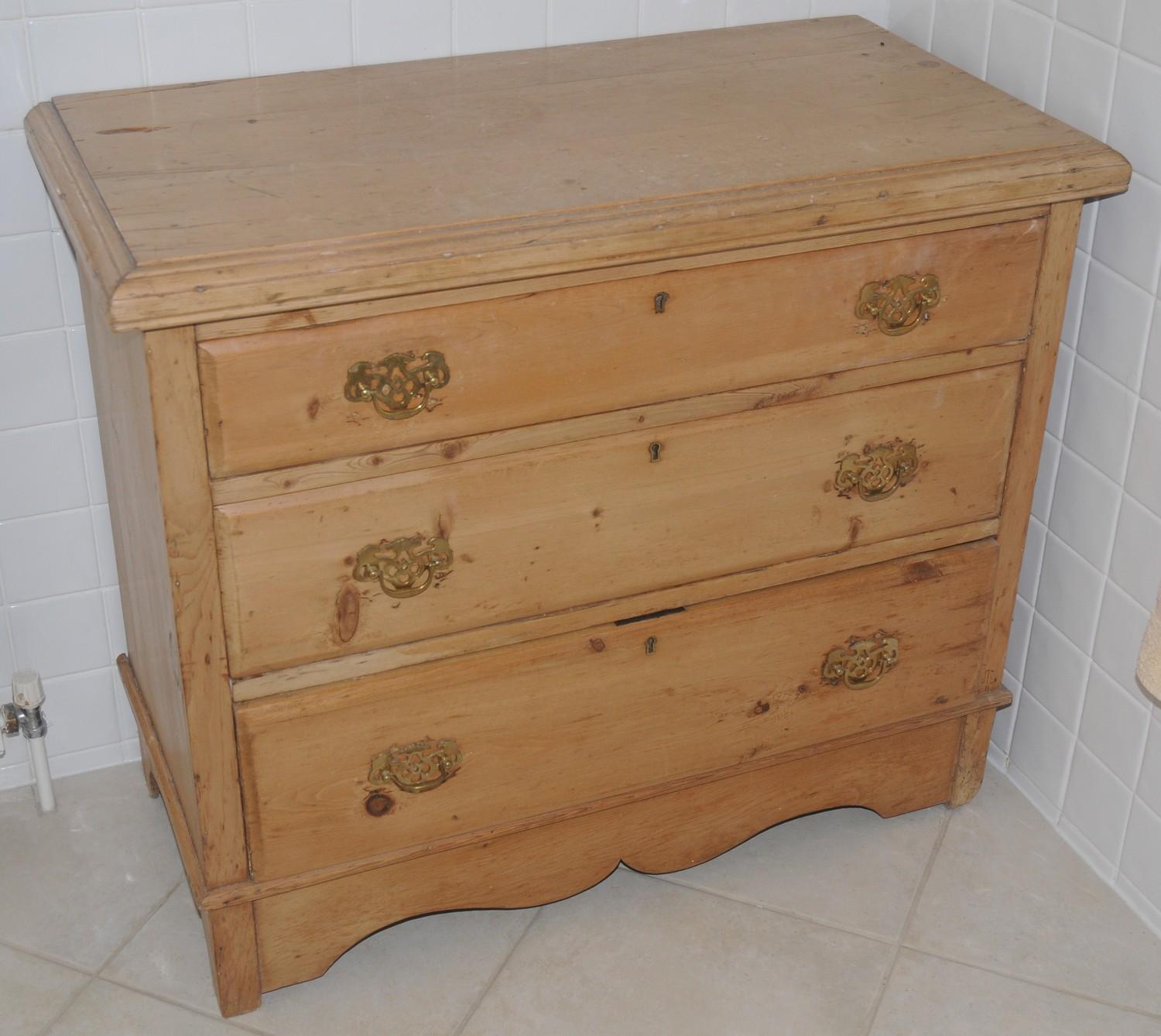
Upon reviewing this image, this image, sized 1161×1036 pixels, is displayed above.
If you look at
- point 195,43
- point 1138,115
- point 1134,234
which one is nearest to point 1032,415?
point 1134,234

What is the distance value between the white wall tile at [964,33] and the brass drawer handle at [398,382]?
85 centimetres

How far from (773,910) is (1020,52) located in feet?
3.44

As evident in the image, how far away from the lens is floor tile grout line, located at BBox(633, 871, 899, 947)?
1.75 m

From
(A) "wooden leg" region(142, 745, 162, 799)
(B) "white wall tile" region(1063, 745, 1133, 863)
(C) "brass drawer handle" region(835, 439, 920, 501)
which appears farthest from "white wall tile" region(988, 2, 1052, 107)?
(A) "wooden leg" region(142, 745, 162, 799)

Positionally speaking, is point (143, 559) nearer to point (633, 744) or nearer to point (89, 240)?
point (89, 240)

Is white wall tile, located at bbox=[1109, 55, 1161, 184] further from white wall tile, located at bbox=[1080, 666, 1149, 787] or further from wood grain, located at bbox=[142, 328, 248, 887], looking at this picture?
wood grain, located at bbox=[142, 328, 248, 887]

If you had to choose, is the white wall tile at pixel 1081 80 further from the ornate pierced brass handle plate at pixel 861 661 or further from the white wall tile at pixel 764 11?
the ornate pierced brass handle plate at pixel 861 661

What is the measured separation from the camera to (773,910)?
1791mm

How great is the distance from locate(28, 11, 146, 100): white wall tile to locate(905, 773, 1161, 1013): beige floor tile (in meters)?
1.34

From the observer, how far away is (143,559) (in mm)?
1591

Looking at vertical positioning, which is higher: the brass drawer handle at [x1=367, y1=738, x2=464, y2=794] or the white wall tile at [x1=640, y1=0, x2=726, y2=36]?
the white wall tile at [x1=640, y1=0, x2=726, y2=36]

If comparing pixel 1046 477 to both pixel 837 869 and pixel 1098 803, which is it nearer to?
pixel 1098 803

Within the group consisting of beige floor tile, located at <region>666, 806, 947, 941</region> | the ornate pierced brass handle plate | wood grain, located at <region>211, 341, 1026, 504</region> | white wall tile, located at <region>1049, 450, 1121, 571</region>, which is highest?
wood grain, located at <region>211, 341, 1026, 504</region>

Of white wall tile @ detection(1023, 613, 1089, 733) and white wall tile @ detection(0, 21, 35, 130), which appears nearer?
white wall tile @ detection(0, 21, 35, 130)
